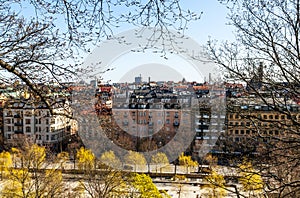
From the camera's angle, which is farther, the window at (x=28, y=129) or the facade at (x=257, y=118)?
the window at (x=28, y=129)

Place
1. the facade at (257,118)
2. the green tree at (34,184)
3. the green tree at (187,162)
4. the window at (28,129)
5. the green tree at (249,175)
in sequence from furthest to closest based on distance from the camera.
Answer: the window at (28,129), the green tree at (187,162), the green tree at (34,184), the facade at (257,118), the green tree at (249,175)

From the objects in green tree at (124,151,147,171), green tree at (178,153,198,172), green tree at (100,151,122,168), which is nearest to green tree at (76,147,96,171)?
green tree at (100,151,122,168)

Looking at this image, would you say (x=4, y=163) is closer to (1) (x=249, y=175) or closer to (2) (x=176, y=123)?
(2) (x=176, y=123)

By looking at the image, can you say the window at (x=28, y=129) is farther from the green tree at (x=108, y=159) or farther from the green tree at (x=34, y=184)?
the green tree at (x=34, y=184)

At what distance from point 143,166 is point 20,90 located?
13407 mm

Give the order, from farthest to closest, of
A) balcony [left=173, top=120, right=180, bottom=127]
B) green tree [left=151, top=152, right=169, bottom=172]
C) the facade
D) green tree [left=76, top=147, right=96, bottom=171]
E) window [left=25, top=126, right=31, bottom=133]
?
window [left=25, top=126, right=31, bottom=133], balcony [left=173, top=120, right=180, bottom=127], green tree [left=151, top=152, right=169, bottom=172], green tree [left=76, top=147, right=96, bottom=171], the facade

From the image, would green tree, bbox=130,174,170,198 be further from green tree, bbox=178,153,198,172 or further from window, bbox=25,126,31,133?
window, bbox=25,126,31,133

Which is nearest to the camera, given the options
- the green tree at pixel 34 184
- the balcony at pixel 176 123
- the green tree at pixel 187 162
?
the green tree at pixel 34 184

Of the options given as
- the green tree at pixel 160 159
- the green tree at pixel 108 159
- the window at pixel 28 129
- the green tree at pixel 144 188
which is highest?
the window at pixel 28 129

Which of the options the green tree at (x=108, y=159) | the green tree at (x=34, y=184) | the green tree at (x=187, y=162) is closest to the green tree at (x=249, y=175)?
the green tree at (x=34, y=184)

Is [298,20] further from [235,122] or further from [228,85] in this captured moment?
[235,122]

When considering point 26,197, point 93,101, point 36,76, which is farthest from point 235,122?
point 26,197

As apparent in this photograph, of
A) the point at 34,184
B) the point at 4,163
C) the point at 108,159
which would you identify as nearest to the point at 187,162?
the point at 108,159

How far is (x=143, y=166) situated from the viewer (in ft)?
50.5
